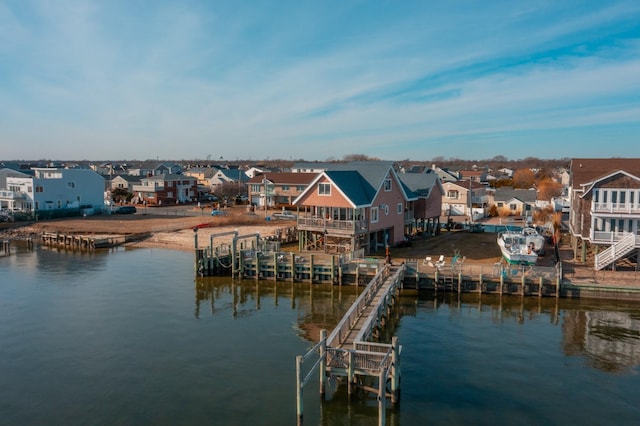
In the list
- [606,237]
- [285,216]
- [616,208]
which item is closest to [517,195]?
[285,216]

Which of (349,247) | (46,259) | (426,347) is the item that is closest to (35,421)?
(426,347)

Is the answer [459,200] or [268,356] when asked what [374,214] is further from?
[459,200]

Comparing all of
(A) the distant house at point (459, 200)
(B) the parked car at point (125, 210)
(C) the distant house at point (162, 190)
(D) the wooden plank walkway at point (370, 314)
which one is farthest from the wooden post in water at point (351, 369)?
(C) the distant house at point (162, 190)

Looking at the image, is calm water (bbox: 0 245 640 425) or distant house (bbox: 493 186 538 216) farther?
distant house (bbox: 493 186 538 216)

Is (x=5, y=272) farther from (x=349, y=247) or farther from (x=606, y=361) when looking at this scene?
(x=606, y=361)

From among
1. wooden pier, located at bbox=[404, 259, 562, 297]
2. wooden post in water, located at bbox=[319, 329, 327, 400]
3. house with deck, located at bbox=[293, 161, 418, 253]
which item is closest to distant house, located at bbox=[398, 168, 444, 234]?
house with deck, located at bbox=[293, 161, 418, 253]

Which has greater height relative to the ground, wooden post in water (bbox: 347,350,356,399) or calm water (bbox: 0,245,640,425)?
wooden post in water (bbox: 347,350,356,399)

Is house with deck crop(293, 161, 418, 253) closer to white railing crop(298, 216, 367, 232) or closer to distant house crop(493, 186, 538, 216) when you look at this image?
white railing crop(298, 216, 367, 232)

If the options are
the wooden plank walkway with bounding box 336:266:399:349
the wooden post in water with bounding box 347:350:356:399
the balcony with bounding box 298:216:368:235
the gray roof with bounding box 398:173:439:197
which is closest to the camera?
the wooden post in water with bounding box 347:350:356:399
